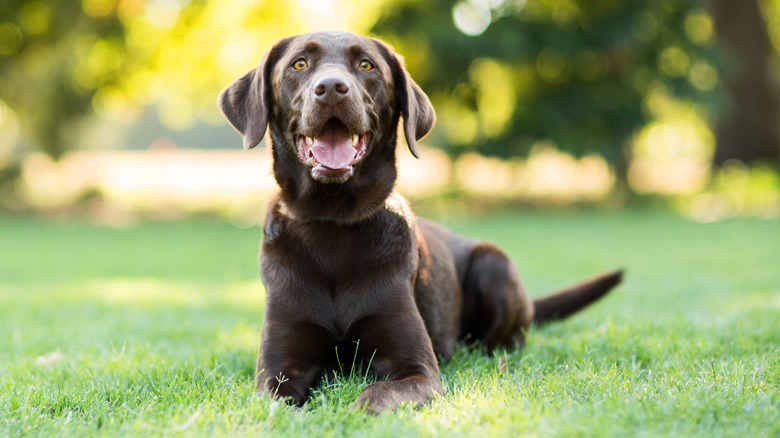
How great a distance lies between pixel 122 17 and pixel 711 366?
1549 cm

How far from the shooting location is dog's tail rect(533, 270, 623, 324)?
4.22 metres

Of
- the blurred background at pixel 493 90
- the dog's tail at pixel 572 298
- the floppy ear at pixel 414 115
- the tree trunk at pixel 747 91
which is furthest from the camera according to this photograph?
the tree trunk at pixel 747 91

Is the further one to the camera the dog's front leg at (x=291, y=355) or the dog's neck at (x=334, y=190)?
the dog's neck at (x=334, y=190)

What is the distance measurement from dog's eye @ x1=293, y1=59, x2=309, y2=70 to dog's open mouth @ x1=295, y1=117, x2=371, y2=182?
1.04 ft

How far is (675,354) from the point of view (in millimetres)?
3418

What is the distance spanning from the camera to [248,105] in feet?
10.9

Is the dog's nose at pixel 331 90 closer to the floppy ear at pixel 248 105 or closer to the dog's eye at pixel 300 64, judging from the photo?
the dog's eye at pixel 300 64

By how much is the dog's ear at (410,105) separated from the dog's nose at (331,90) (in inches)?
19.5

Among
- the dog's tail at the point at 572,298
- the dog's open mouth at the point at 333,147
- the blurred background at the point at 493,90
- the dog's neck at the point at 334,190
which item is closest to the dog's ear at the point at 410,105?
the dog's neck at the point at 334,190

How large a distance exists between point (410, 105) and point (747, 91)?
1819 cm

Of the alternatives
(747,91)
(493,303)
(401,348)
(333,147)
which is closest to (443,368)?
(401,348)

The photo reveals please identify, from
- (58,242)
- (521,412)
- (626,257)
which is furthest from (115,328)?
(58,242)

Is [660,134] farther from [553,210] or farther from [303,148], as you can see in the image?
[303,148]

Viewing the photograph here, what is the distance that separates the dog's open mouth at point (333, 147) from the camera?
119 inches
